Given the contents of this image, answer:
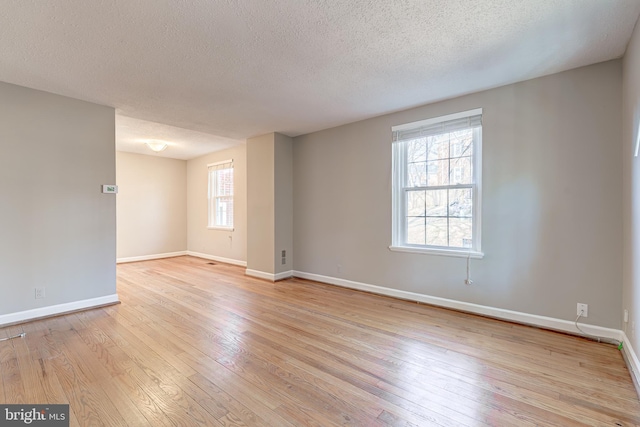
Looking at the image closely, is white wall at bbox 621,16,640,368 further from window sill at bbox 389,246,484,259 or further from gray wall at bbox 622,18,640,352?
window sill at bbox 389,246,484,259

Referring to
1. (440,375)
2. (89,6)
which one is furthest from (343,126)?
(440,375)

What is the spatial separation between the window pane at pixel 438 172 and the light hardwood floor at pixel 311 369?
1.61m

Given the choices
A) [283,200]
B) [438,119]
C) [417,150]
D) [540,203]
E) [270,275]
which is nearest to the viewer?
[540,203]

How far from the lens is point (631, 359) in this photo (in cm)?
214

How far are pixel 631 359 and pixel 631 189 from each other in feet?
4.28

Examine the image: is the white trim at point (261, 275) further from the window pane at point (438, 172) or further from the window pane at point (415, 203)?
the window pane at point (438, 172)

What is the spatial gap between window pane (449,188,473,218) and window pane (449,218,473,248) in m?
0.07

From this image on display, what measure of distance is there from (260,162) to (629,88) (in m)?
4.65

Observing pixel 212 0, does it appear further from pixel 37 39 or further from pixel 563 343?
pixel 563 343

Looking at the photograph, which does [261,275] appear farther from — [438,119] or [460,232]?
[438,119]

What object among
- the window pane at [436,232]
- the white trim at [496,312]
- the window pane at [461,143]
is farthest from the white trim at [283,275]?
the window pane at [461,143]

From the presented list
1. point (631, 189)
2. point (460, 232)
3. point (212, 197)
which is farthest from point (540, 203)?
point (212, 197)

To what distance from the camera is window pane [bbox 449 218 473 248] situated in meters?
3.43

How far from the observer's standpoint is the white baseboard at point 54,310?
305 centimetres
